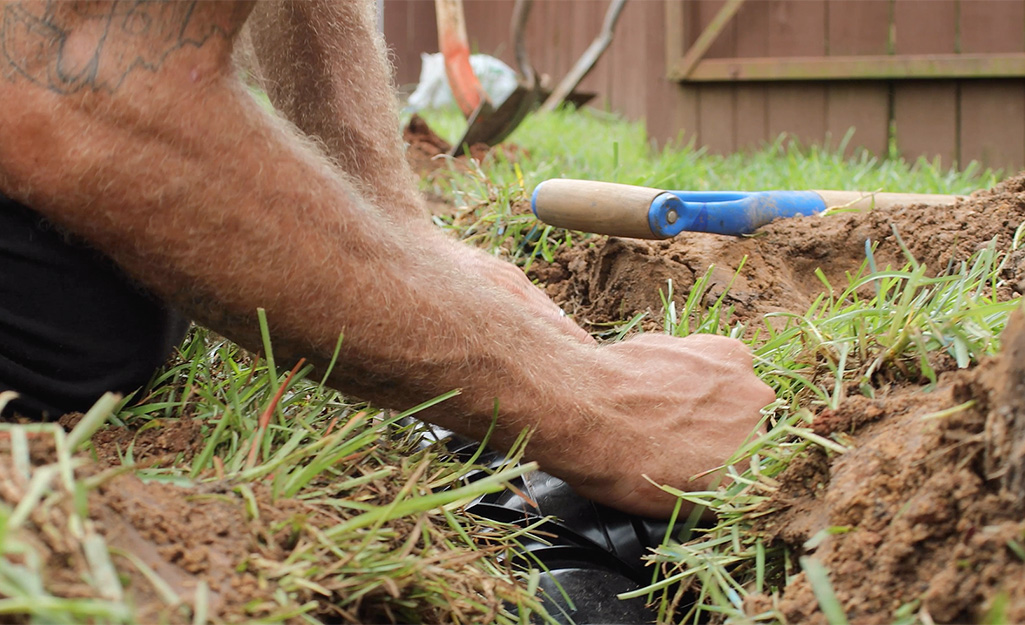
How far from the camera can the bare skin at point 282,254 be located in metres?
0.96

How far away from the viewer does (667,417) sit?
1.35m

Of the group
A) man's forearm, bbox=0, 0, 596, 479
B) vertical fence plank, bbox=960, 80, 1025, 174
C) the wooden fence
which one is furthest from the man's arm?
vertical fence plank, bbox=960, 80, 1025, 174

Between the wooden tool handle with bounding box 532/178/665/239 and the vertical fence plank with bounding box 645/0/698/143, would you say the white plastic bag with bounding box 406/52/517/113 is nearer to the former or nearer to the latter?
the vertical fence plank with bounding box 645/0/698/143

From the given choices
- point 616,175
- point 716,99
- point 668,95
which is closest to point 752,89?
point 716,99

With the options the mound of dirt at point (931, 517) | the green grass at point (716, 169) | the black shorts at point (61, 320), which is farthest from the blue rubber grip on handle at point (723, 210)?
the black shorts at point (61, 320)

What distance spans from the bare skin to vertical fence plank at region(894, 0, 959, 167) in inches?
131

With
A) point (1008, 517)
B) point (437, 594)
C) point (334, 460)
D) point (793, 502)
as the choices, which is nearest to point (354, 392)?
point (334, 460)

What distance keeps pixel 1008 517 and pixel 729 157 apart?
393cm

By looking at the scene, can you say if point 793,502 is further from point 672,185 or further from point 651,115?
point 651,115

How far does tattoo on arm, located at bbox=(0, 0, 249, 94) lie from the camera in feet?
3.11

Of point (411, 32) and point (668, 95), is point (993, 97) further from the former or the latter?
point (411, 32)

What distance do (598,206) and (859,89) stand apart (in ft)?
9.84

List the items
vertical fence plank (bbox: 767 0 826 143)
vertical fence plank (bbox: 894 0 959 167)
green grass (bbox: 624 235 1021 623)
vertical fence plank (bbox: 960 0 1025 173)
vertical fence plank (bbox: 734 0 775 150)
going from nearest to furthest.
Result: green grass (bbox: 624 235 1021 623), vertical fence plank (bbox: 960 0 1025 173), vertical fence plank (bbox: 894 0 959 167), vertical fence plank (bbox: 767 0 826 143), vertical fence plank (bbox: 734 0 775 150)

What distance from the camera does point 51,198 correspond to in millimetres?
979
